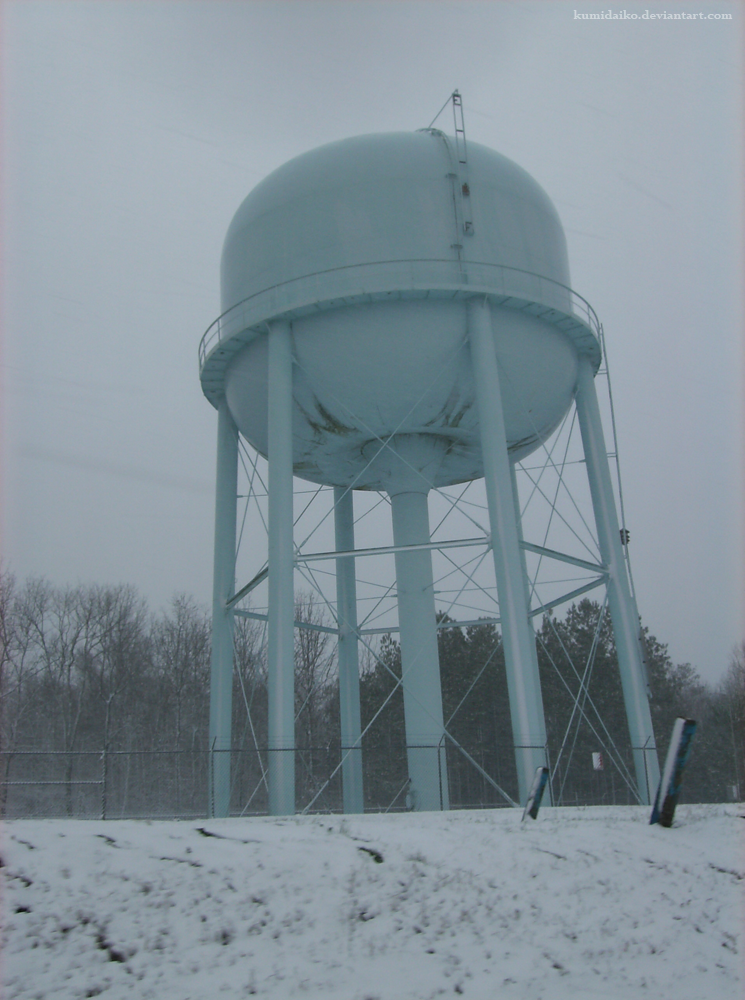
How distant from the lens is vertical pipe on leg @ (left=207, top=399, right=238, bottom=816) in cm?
1670

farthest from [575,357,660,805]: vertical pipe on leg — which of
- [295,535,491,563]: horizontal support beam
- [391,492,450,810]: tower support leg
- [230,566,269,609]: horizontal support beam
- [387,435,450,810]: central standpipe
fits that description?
[230,566,269,609]: horizontal support beam

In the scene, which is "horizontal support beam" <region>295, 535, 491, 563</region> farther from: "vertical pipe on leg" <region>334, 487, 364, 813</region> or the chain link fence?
the chain link fence

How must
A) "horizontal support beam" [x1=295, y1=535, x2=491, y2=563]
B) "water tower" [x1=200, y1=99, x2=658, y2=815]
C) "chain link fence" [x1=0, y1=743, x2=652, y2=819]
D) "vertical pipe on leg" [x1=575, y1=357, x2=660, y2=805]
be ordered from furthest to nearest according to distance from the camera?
"chain link fence" [x1=0, y1=743, x2=652, y2=819] < "vertical pipe on leg" [x1=575, y1=357, x2=660, y2=805] < "horizontal support beam" [x1=295, y1=535, x2=491, y2=563] < "water tower" [x1=200, y1=99, x2=658, y2=815]

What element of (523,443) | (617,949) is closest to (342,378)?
(523,443)

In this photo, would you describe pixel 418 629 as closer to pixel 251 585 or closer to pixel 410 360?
pixel 251 585

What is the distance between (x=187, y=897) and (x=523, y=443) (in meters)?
12.8

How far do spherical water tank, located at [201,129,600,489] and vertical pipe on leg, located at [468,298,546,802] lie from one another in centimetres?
64

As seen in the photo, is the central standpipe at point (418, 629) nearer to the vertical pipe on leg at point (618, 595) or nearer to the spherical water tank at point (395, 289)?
the spherical water tank at point (395, 289)

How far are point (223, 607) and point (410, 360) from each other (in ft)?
19.0

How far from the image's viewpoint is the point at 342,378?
1581 cm

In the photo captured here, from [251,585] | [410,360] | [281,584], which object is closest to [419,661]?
[251,585]

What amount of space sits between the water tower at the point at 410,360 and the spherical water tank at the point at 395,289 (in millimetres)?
35

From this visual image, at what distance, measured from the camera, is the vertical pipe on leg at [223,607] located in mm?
16703

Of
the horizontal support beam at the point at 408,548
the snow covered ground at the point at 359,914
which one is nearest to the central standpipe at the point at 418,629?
the horizontal support beam at the point at 408,548
